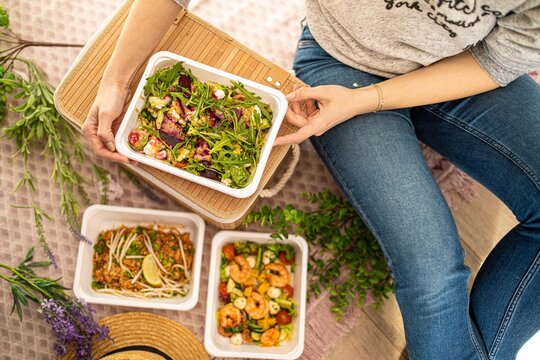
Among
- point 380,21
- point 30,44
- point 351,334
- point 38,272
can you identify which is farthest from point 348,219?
point 30,44

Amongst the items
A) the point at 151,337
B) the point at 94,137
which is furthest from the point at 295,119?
the point at 151,337

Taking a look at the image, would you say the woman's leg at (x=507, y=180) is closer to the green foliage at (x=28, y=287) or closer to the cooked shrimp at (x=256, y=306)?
the cooked shrimp at (x=256, y=306)

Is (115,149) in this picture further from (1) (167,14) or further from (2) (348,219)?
(2) (348,219)

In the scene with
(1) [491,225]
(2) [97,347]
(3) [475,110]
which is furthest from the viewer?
(1) [491,225]

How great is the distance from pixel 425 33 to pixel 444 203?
399mm

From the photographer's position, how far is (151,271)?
1.34 metres

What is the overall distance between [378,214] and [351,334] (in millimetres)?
556

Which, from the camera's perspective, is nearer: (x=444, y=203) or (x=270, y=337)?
(x=444, y=203)

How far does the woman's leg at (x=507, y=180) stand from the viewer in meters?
1.09

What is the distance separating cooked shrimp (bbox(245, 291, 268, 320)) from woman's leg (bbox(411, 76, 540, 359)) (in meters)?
0.55

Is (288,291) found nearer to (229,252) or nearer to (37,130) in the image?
(229,252)

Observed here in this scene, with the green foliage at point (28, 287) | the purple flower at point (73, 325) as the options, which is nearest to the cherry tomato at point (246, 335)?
the purple flower at point (73, 325)

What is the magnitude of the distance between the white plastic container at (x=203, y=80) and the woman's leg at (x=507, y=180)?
416mm

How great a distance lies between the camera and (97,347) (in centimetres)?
129
